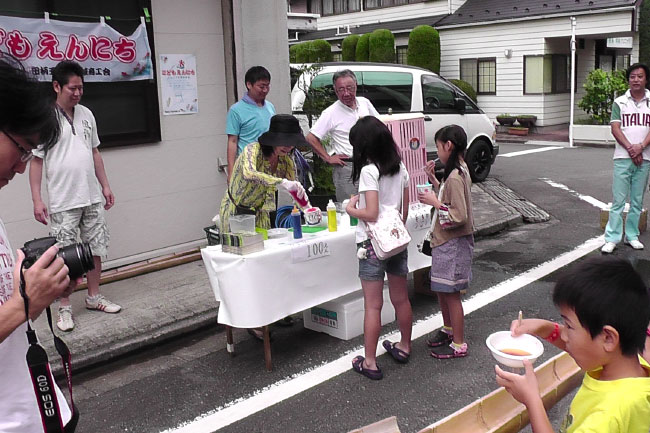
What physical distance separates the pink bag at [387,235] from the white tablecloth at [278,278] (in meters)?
0.66

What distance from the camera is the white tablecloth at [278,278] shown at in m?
4.27

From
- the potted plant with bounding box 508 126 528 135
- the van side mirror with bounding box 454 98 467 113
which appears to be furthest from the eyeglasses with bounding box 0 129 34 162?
the potted plant with bounding box 508 126 528 135

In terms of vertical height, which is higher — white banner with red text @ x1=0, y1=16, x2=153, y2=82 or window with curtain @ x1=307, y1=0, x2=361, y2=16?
window with curtain @ x1=307, y1=0, x2=361, y2=16

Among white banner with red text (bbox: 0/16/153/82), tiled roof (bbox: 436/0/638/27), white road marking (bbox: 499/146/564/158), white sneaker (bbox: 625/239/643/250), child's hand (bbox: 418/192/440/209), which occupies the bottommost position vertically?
white sneaker (bbox: 625/239/643/250)

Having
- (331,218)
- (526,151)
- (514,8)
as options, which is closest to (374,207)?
(331,218)

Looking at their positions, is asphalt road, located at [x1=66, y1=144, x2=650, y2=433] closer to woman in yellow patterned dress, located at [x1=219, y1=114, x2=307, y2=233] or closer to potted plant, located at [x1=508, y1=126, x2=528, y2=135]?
woman in yellow patterned dress, located at [x1=219, y1=114, x2=307, y2=233]

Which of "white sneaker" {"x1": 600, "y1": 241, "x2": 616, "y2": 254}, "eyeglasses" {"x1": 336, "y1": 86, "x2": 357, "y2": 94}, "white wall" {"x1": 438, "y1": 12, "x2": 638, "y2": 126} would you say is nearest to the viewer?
"eyeglasses" {"x1": 336, "y1": 86, "x2": 357, "y2": 94}

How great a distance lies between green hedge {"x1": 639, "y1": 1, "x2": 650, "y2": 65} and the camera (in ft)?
79.0

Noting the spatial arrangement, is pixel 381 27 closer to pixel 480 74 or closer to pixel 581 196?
pixel 480 74

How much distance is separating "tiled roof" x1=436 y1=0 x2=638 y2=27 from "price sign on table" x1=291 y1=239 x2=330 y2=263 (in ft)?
57.0

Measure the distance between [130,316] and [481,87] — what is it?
19733 millimetres

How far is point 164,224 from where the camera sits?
6.83m

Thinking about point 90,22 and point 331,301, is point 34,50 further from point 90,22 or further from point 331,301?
point 331,301

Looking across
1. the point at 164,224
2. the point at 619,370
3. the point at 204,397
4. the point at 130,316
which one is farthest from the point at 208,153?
the point at 619,370
